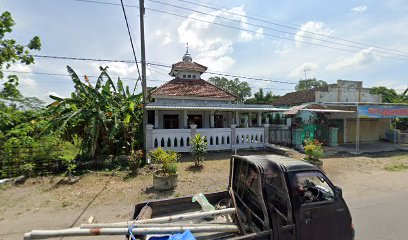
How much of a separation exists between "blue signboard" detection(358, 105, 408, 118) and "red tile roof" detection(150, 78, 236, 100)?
8978 mm

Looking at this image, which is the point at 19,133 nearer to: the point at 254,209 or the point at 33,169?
the point at 33,169

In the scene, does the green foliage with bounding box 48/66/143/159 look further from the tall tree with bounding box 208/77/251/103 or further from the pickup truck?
the tall tree with bounding box 208/77/251/103

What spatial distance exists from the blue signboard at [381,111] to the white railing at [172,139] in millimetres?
11486

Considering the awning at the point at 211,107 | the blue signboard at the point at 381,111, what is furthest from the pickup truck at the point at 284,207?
the blue signboard at the point at 381,111

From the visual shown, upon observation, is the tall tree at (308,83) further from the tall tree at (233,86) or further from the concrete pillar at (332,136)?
the concrete pillar at (332,136)

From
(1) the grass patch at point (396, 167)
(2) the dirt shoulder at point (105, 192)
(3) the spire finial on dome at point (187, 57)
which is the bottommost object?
(1) the grass patch at point (396, 167)

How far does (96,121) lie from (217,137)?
612 cm

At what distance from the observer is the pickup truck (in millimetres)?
2635

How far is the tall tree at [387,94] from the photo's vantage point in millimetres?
29750

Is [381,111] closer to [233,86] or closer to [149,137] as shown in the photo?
[149,137]

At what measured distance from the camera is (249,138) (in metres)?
12.2

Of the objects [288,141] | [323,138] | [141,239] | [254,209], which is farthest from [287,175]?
[323,138]

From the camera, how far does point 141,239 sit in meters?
2.56

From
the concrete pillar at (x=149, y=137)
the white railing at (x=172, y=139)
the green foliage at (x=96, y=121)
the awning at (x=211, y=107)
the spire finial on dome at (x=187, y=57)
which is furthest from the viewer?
the spire finial on dome at (x=187, y=57)
